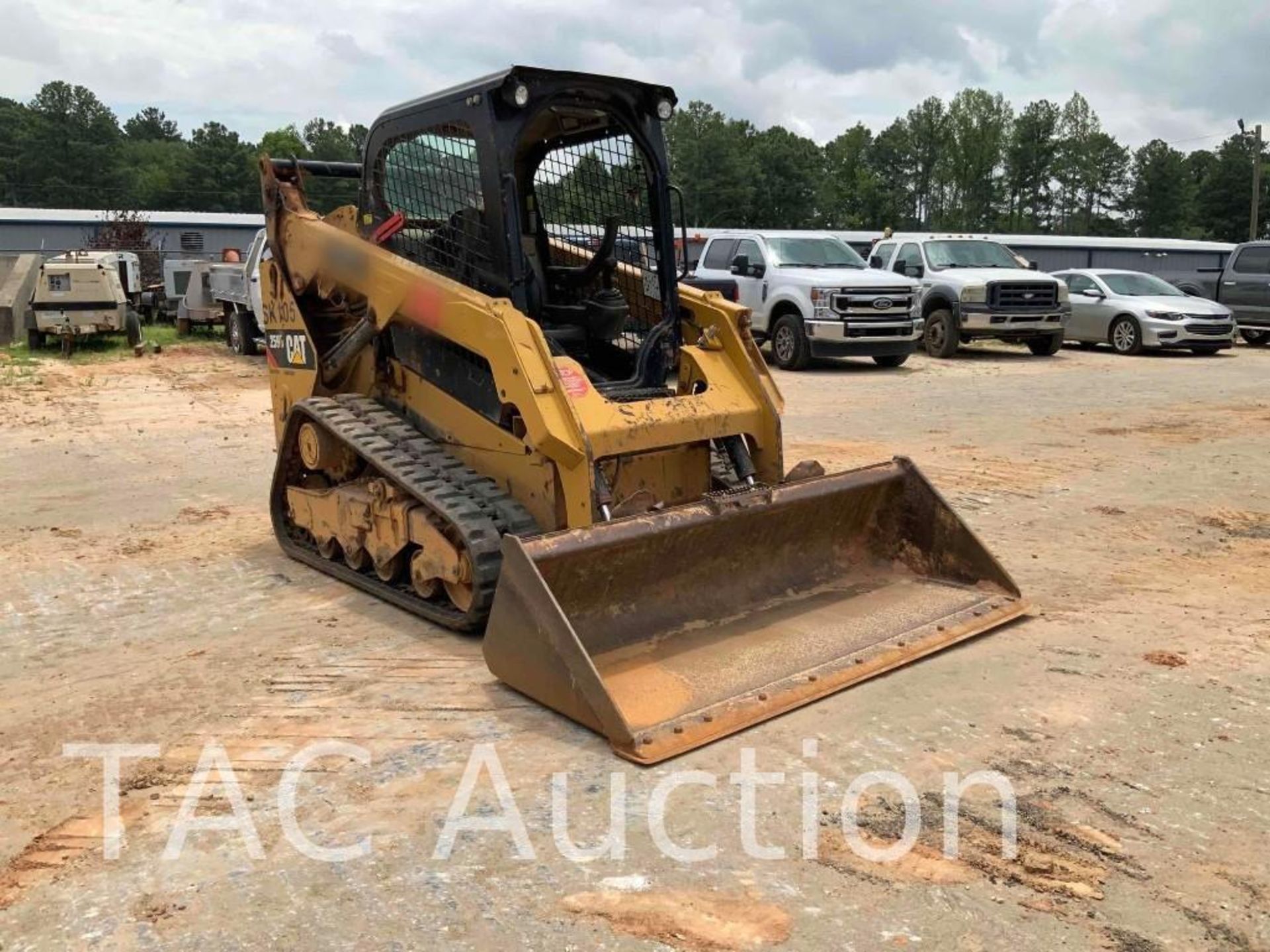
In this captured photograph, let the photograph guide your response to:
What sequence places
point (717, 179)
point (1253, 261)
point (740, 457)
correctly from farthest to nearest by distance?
point (717, 179) < point (1253, 261) < point (740, 457)

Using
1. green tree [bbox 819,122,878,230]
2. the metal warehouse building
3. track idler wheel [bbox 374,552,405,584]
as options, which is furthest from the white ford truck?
green tree [bbox 819,122,878,230]

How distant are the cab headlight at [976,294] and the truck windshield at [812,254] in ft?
6.42

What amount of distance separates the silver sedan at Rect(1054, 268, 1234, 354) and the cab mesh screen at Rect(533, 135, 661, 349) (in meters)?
15.8

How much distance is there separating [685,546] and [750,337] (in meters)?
1.78

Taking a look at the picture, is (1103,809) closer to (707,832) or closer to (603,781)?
(707,832)

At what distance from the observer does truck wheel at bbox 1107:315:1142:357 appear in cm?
1978

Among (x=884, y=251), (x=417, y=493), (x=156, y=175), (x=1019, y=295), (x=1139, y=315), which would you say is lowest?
(x=417, y=493)

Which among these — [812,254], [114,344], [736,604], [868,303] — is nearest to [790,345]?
[868,303]

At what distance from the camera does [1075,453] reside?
32.6ft

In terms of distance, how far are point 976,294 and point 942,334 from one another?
914mm

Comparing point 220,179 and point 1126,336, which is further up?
point 220,179

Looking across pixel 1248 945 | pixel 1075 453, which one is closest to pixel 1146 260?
pixel 1075 453

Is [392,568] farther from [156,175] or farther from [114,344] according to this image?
[156,175]

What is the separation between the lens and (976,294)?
18281mm
